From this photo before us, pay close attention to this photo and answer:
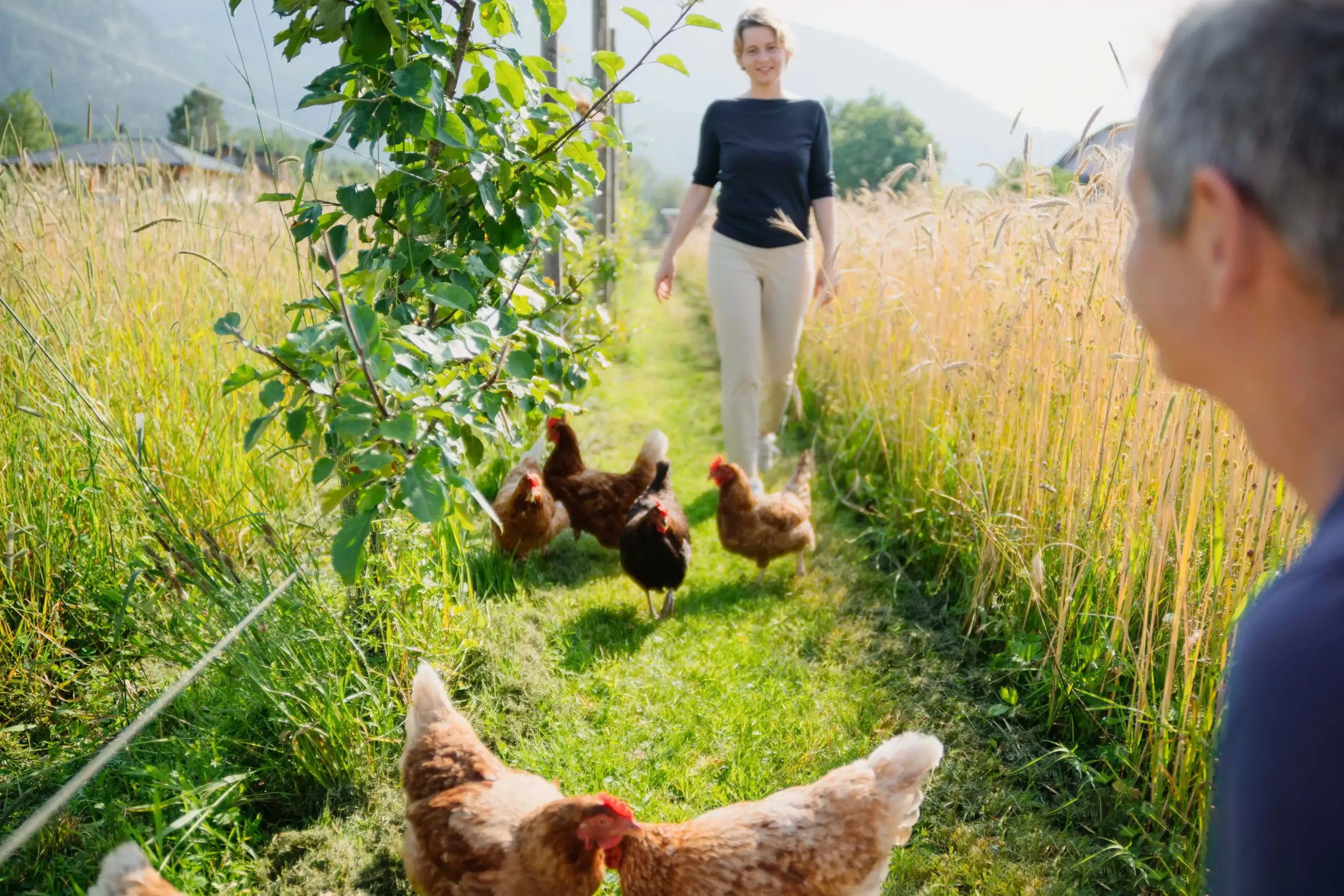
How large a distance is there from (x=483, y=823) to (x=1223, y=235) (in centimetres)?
200

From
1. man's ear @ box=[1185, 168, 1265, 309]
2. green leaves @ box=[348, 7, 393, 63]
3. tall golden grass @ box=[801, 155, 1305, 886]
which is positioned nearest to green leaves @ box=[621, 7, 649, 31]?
green leaves @ box=[348, 7, 393, 63]

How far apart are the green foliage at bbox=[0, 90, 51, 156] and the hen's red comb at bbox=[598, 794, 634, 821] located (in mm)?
3568

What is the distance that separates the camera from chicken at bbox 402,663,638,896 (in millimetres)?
1943

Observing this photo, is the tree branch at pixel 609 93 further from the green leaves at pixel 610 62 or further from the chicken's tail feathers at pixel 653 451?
the chicken's tail feathers at pixel 653 451

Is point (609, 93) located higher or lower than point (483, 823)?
higher

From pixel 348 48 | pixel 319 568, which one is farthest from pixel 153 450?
pixel 348 48

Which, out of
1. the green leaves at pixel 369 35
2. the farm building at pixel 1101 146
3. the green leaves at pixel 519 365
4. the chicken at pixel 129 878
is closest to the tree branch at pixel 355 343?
the green leaves at pixel 519 365

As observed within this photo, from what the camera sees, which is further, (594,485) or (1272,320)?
(594,485)

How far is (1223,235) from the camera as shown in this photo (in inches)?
24.5

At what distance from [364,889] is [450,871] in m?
0.40

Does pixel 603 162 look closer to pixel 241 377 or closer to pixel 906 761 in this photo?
pixel 241 377

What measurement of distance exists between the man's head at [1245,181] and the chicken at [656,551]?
9.78 ft

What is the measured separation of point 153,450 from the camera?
310cm

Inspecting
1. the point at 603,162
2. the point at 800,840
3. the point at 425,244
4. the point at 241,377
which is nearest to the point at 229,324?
the point at 241,377
